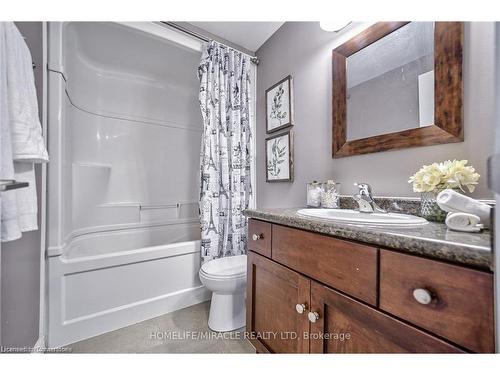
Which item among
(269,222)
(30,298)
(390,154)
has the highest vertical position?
(390,154)

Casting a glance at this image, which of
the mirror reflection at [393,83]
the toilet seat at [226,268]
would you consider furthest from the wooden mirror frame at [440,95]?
the toilet seat at [226,268]

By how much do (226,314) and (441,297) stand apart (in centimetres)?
119

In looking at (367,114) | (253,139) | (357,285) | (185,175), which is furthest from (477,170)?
(185,175)

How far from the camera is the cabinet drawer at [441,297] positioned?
1.35ft

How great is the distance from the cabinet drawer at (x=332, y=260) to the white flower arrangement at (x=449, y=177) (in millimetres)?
394

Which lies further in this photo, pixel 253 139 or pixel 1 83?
pixel 253 139

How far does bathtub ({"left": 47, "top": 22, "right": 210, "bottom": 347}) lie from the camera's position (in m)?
1.21

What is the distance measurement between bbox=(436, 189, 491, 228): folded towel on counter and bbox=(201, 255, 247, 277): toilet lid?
3.51 ft

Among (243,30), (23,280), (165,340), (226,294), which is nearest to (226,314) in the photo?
(226,294)
